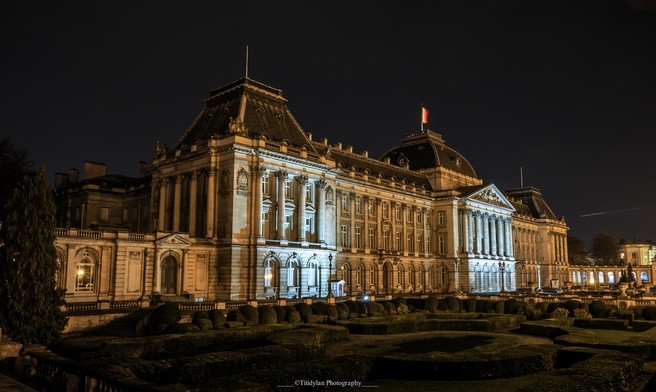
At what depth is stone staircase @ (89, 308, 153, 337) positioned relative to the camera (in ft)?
115

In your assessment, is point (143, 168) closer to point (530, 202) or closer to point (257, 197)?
point (257, 197)

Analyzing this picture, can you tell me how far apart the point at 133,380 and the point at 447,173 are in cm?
8233

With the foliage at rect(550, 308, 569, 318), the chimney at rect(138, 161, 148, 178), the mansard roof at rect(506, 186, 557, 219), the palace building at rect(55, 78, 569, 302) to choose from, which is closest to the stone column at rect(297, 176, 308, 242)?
the palace building at rect(55, 78, 569, 302)

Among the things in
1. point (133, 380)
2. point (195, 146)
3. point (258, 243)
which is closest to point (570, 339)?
point (133, 380)

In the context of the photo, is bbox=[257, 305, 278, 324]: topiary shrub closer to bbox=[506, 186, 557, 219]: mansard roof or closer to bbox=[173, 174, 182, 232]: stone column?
bbox=[173, 174, 182, 232]: stone column

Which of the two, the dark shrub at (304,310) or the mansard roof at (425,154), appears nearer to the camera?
the dark shrub at (304,310)

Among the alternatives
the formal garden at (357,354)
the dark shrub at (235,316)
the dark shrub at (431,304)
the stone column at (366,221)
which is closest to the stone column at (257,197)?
the formal garden at (357,354)

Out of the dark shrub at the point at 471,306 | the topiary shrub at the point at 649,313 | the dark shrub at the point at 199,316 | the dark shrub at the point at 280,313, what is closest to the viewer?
the dark shrub at the point at 199,316

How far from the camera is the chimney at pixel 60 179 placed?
7760 cm

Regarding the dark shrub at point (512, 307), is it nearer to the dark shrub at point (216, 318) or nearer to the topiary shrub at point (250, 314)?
the topiary shrub at point (250, 314)

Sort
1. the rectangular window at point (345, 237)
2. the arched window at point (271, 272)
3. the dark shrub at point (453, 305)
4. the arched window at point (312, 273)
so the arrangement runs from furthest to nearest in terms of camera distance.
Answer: the rectangular window at point (345, 237) < the arched window at point (312, 273) < the arched window at point (271, 272) < the dark shrub at point (453, 305)

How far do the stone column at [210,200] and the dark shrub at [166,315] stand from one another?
57.1ft

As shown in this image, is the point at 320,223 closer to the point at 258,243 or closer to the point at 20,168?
the point at 258,243

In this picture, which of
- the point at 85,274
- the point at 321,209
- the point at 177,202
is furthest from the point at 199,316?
the point at 321,209
